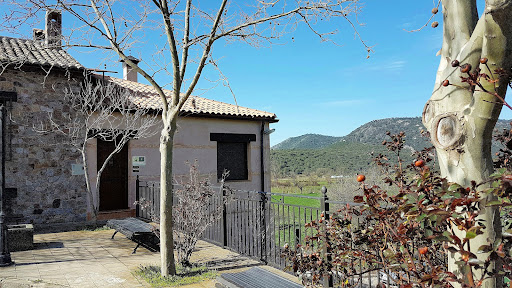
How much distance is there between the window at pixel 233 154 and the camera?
12500mm

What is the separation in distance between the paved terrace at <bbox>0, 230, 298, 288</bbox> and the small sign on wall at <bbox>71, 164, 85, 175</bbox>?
189cm

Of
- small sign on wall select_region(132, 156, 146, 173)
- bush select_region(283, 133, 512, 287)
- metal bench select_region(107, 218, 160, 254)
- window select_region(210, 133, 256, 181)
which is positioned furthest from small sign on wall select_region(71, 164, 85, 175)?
bush select_region(283, 133, 512, 287)

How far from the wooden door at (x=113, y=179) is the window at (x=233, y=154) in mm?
3055

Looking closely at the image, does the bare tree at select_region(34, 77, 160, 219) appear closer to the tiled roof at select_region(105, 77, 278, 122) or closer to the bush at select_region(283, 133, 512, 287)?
the tiled roof at select_region(105, 77, 278, 122)

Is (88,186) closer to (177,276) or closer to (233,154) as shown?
(233,154)

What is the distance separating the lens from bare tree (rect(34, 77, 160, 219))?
9.27 metres

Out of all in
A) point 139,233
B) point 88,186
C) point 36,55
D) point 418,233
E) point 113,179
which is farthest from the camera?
point 113,179

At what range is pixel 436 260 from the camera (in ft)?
8.76

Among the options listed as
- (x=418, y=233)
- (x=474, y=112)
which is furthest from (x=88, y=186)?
(x=474, y=112)

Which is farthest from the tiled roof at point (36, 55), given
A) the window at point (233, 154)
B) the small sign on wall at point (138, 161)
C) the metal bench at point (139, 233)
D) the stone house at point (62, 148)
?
the window at point (233, 154)

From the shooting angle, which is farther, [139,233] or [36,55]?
[36,55]

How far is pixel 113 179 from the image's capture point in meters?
10.4

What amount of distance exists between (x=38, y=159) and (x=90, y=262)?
4.19 m

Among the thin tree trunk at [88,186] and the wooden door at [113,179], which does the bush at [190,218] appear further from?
the wooden door at [113,179]
